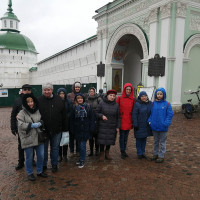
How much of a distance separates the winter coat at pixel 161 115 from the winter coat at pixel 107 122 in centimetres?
80

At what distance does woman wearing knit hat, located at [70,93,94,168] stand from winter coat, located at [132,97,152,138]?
3.40 feet

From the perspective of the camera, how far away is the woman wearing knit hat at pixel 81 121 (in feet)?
13.8

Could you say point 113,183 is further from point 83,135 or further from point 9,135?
point 9,135

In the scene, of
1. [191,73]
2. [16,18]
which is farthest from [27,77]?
[191,73]

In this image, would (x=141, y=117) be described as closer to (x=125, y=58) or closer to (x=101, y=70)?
(x=101, y=70)

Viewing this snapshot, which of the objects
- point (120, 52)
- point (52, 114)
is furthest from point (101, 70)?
point (52, 114)

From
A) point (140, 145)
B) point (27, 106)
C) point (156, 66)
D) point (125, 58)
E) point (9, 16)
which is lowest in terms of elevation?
point (140, 145)

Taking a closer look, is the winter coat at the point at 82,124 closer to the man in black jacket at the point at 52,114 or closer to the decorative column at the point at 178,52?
the man in black jacket at the point at 52,114

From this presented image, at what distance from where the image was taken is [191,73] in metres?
12.2

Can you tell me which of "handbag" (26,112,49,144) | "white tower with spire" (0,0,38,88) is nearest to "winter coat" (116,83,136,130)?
"handbag" (26,112,49,144)

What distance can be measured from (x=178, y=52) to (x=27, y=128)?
10276 millimetres

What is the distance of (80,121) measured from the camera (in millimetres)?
4238

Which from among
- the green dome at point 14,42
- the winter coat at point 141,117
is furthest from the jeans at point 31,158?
the green dome at point 14,42

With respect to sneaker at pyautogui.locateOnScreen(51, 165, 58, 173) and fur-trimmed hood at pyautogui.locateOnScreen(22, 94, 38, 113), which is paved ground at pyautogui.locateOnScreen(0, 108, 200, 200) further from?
fur-trimmed hood at pyautogui.locateOnScreen(22, 94, 38, 113)
